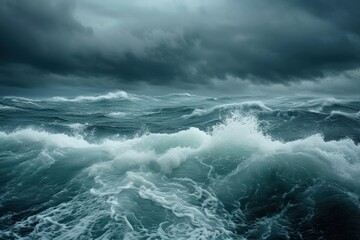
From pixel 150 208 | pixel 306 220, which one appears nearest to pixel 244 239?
pixel 306 220

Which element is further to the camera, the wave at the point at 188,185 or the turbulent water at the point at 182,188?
the wave at the point at 188,185

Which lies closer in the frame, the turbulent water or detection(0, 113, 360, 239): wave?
the turbulent water

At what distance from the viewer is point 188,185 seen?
1217cm

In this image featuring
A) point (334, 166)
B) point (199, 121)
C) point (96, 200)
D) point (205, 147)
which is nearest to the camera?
point (96, 200)

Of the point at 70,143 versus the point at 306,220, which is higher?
the point at 70,143

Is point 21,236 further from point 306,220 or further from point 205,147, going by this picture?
point 205,147

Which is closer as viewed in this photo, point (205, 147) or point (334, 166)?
point (334, 166)

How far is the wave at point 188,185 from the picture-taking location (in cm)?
885

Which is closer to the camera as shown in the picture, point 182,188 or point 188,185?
point 182,188

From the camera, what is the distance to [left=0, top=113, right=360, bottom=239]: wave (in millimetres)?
8852

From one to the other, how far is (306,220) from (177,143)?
915 cm

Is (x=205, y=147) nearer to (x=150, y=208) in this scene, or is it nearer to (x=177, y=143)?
(x=177, y=143)

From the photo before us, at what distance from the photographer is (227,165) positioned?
14.1 metres

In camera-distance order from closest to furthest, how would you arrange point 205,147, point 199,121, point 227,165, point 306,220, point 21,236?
point 21,236, point 306,220, point 227,165, point 205,147, point 199,121
